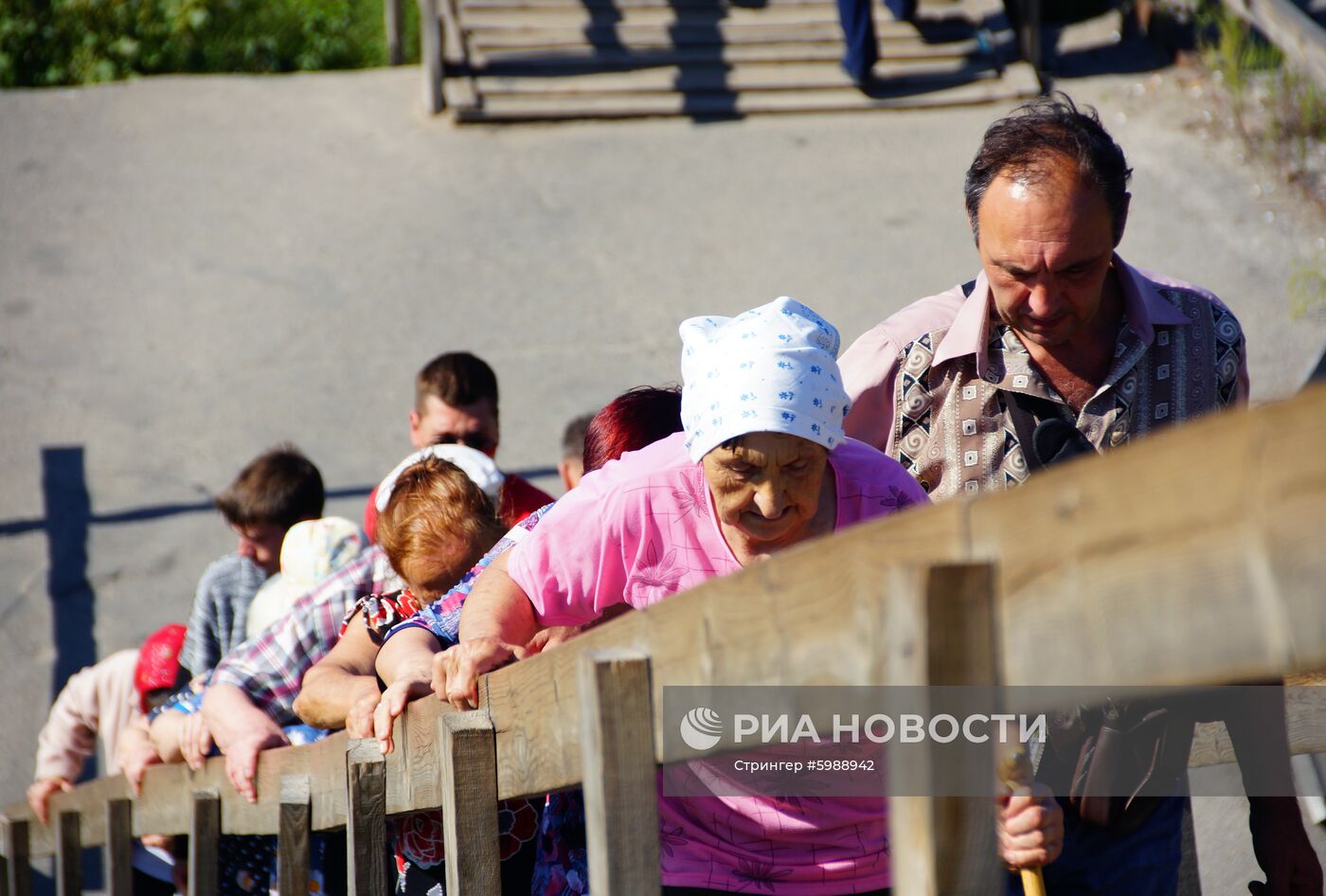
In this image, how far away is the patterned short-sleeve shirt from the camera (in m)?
2.32

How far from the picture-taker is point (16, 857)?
366 centimetres

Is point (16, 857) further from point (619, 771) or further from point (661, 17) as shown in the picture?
point (661, 17)

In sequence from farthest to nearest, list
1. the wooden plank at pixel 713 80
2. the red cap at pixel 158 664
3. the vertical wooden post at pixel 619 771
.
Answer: the wooden plank at pixel 713 80 → the red cap at pixel 158 664 → the vertical wooden post at pixel 619 771

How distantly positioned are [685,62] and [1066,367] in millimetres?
7450

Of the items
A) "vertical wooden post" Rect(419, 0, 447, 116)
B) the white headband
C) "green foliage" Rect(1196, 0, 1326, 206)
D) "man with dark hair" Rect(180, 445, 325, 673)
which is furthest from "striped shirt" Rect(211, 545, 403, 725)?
"vertical wooden post" Rect(419, 0, 447, 116)

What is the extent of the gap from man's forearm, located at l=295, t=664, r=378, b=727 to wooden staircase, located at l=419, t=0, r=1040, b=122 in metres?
7.19

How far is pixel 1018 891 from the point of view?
240cm

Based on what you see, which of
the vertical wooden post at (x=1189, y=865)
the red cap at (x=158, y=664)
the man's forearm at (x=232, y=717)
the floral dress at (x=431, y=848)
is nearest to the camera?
the floral dress at (x=431, y=848)

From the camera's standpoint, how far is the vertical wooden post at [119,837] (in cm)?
319

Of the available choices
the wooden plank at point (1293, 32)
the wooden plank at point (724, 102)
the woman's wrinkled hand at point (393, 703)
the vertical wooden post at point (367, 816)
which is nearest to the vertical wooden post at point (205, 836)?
the vertical wooden post at point (367, 816)

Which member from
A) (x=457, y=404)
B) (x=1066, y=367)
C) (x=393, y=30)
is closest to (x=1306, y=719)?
(x=1066, y=367)

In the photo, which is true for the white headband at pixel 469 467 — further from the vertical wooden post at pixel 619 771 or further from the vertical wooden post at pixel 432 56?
the vertical wooden post at pixel 432 56

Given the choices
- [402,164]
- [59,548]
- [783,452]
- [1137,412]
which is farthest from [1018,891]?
[402,164]

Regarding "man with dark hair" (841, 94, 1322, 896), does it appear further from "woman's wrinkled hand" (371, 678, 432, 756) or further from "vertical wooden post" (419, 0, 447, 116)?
"vertical wooden post" (419, 0, 447, 116)
